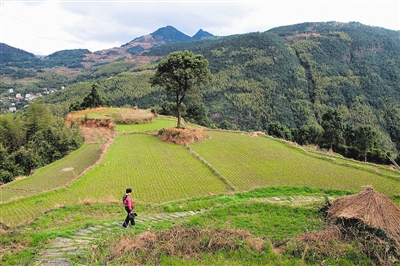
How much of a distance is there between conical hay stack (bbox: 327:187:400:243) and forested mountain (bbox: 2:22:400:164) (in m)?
75.0

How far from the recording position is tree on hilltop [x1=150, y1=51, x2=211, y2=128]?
24.8 meters

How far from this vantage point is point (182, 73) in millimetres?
24531

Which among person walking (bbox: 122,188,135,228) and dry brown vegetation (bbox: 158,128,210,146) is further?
dry brown vegetation (bbox: 158,128,210,146)

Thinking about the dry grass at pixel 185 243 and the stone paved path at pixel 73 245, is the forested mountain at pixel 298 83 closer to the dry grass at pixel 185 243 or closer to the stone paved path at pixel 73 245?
the stone paved path at pixel 73 245

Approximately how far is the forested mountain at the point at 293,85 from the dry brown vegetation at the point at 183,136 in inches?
2336

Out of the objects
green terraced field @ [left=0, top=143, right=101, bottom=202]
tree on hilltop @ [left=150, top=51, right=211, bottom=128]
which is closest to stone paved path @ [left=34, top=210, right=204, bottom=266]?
green terraced field @ [left=0, top=143, right=101, bottom=202]

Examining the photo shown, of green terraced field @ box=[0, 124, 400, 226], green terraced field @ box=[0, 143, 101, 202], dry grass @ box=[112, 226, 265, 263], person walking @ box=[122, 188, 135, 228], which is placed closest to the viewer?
dry grass @ box=[112, 226, 265, 263]

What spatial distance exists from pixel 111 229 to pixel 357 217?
27.4 ft

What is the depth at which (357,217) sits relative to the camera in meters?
8.80

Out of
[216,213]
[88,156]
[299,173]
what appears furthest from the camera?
[88,156]

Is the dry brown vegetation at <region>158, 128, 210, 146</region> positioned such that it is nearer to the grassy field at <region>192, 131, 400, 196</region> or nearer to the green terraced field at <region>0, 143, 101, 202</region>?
the grassy field at <region>192, 131, 400, 196</region>

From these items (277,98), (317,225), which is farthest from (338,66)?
(317,225)

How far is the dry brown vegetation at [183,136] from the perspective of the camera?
81.2 feet

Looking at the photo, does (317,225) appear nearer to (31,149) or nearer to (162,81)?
(162,81)
